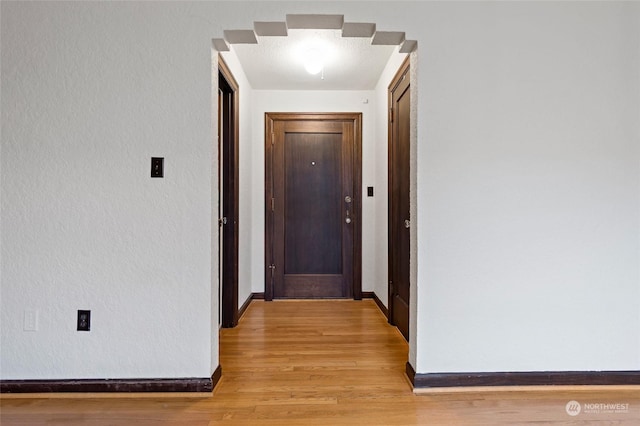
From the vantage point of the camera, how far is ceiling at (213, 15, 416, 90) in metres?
1.98

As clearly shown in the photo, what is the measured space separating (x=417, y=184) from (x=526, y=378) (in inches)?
46.4

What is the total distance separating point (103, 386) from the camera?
1.95 meters

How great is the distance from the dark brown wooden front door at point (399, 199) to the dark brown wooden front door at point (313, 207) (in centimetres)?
77

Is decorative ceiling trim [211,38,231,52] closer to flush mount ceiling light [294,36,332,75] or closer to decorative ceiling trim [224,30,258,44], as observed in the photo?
decorative ceiling trim [224,30,258,44]

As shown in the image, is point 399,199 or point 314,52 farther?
point 399,199

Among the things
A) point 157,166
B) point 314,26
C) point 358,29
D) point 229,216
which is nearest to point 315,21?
point 314,26

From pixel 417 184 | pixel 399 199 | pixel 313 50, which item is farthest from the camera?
pixel 399 199

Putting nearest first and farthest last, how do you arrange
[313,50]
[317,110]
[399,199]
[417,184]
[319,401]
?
1. [319,401]
2. [417,184]
3. [313,50]
4. [399,199]
5. [317,110]

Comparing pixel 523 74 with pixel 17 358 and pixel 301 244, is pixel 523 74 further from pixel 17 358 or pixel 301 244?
pixel 17 358

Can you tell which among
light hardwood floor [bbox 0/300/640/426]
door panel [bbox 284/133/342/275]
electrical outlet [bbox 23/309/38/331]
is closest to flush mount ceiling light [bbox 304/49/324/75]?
door panel [bbox 284/133/342/275]

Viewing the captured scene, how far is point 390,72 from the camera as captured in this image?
3.12m

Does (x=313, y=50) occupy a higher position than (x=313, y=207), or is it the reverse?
(x=313, y=50)

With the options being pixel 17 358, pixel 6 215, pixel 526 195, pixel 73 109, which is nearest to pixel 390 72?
pixel 526 195

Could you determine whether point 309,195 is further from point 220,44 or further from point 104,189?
point 104,189
